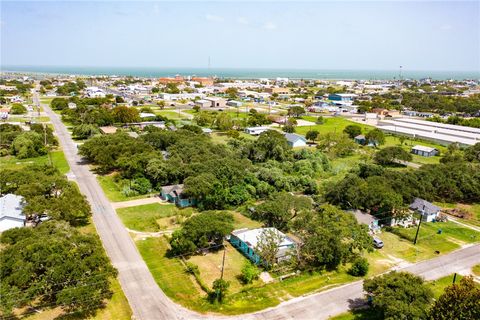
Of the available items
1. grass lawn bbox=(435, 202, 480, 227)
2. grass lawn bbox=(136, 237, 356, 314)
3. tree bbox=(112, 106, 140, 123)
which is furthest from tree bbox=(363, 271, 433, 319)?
tree bbox=(112, 106, 140, 123)

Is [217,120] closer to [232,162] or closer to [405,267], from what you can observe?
[232,162]

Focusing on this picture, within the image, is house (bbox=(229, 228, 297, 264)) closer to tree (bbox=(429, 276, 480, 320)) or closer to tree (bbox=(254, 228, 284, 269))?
tree (bbox=(254, 228, 284, 269))

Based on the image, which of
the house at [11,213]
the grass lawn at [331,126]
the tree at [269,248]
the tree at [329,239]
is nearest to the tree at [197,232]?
the tree at [269,248]

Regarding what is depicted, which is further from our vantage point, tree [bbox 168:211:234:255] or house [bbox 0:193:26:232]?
house [bbox 0:193:26:232]

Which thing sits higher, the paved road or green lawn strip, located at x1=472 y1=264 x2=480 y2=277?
the paved road

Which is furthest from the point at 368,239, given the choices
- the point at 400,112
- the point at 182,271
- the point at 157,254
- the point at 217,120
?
the point at 400,112

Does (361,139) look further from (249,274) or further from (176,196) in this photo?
(249,274)
